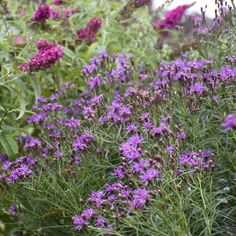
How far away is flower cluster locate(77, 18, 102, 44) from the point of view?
3.26 m

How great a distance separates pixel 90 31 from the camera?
3.32 m

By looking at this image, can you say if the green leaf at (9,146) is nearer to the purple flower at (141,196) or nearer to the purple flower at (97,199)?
the purple flower at (97,199)

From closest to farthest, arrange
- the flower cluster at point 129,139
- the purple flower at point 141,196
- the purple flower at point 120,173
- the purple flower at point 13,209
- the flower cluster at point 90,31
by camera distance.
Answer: the purple flower at point 141,196 < the flower cluster at point 129,139 < the purple flower at point 120,173 < the purple flower at point 13,209 < the flower cluster at point 90,31

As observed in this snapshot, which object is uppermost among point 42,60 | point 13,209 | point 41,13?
point 41,13

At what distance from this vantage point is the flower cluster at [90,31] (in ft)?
10.7

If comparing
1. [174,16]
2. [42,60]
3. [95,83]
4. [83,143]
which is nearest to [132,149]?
[83,143]

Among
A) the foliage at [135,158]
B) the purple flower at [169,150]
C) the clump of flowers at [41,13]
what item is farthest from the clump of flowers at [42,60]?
the purple flower at [169,150]

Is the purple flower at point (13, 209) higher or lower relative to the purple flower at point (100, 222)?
lower

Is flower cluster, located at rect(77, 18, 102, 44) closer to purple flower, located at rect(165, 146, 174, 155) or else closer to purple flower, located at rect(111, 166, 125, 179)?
purple flower, located at rect(111, 166, 125, 179)

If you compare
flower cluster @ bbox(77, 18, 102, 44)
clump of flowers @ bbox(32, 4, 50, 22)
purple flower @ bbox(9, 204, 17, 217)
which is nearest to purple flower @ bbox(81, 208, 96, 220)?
purple flower @ bbox(9, 204, 17, 217)

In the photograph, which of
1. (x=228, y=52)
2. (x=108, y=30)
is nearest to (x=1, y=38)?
(x=108, y=30)

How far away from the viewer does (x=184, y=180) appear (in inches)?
69.7

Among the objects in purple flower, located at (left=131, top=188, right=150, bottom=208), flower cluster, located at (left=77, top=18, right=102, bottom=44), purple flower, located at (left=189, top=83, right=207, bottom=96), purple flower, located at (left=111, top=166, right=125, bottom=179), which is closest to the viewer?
purple flower, located at (left=131, top=188, right=150, bottom=208)

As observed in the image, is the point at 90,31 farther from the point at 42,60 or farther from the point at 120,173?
the point at 120,173
